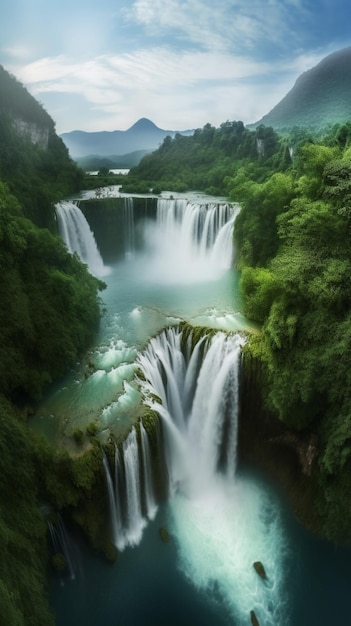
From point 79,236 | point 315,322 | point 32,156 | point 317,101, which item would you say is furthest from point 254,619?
point 317,101


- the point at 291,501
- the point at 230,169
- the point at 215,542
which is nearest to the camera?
the point at 215,542

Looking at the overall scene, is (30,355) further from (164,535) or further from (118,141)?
(118,141)

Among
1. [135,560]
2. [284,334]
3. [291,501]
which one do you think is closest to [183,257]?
[284,334]

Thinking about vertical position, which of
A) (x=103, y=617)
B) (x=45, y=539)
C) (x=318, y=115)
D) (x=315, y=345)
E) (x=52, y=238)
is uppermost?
(x=318, y=115)

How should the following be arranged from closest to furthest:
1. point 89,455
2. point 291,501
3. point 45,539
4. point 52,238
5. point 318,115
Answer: point 45,539
point 89,455
point 291,501
point 52,238
point 318,115

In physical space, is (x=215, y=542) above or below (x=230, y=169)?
below

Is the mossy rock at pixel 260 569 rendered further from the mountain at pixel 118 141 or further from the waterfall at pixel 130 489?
the mountain at pixel 118 141

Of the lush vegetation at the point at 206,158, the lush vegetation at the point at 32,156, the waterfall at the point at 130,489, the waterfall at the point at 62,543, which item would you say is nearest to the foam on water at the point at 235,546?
the waterfall at the point at 130,489

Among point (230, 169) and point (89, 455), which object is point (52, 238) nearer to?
point (89, 455)
